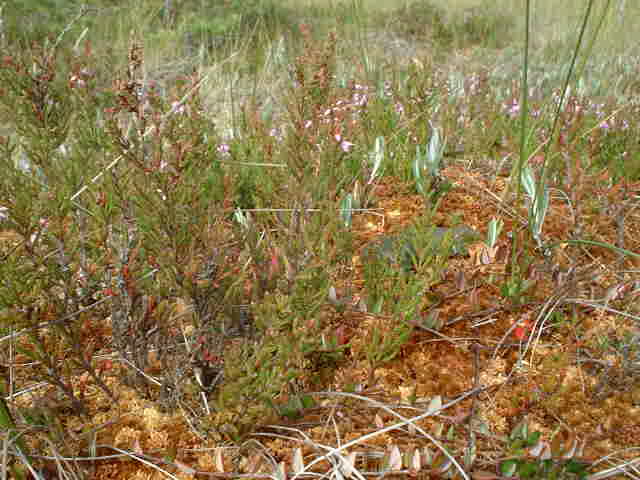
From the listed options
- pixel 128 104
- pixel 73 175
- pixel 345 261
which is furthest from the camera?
pixel 345 261

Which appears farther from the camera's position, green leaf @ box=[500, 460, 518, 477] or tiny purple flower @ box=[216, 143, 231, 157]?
tiny purple flower @ box=[216, 143, 231, 157]

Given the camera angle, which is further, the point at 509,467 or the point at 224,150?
the point at 224,150

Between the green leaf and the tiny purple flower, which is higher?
the tiny purple flower

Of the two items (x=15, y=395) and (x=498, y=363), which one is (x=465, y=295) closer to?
(x=498, y=363)

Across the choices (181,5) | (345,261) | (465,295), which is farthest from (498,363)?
(181,5)

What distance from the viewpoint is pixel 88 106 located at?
6.25 feet

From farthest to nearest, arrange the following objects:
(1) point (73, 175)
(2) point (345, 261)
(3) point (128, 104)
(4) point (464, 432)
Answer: (2) point (345, 261) → (1) point (73, 175) → (4) point (464, 432) → (3) point (128, 104)

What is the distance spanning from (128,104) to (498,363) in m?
1.36

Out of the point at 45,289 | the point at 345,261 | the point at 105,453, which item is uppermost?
the point at 45,289

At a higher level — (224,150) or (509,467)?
(224,150)

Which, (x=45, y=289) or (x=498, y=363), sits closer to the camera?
(x=45, y=289)

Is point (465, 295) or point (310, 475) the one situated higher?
point (465, 295)

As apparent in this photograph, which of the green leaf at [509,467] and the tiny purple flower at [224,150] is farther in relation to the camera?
the tiny purple flower at [224,150]

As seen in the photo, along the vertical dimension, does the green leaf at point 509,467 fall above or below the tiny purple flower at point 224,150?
below
